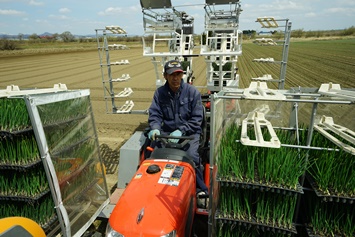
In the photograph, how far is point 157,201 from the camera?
208cm

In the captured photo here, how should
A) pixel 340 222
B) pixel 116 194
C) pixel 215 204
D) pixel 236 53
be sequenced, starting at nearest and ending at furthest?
pixel 340 222, pixel 215 204, pixel 116 194, pixel 236 53

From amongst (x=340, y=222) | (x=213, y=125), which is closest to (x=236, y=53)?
(x=213, y=125)

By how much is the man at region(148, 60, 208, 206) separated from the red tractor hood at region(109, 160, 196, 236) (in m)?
0.58

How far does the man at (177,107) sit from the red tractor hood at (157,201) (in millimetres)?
585

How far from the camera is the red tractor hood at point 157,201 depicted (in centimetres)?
191

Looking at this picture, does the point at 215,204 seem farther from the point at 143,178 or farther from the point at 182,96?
the point at 182,96

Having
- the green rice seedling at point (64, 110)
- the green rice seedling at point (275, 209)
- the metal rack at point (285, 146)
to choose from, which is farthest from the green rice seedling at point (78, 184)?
the green rice seedling at point (275, 209)

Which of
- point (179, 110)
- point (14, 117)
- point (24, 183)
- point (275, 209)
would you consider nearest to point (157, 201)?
point (275, 209)

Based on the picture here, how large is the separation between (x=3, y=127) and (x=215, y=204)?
2167mm

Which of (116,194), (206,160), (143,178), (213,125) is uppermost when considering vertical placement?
(213,125)

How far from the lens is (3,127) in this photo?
7.90ft

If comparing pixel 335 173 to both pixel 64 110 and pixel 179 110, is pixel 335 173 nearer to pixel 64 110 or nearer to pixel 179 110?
pixel 179 110

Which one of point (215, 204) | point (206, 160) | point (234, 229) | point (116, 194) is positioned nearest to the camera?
point (234, 229)

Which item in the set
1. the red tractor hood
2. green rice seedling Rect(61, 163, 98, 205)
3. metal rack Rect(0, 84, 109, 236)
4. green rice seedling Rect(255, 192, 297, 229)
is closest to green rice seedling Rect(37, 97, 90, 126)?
metal rack Rect(0, 84, 109, 236)
